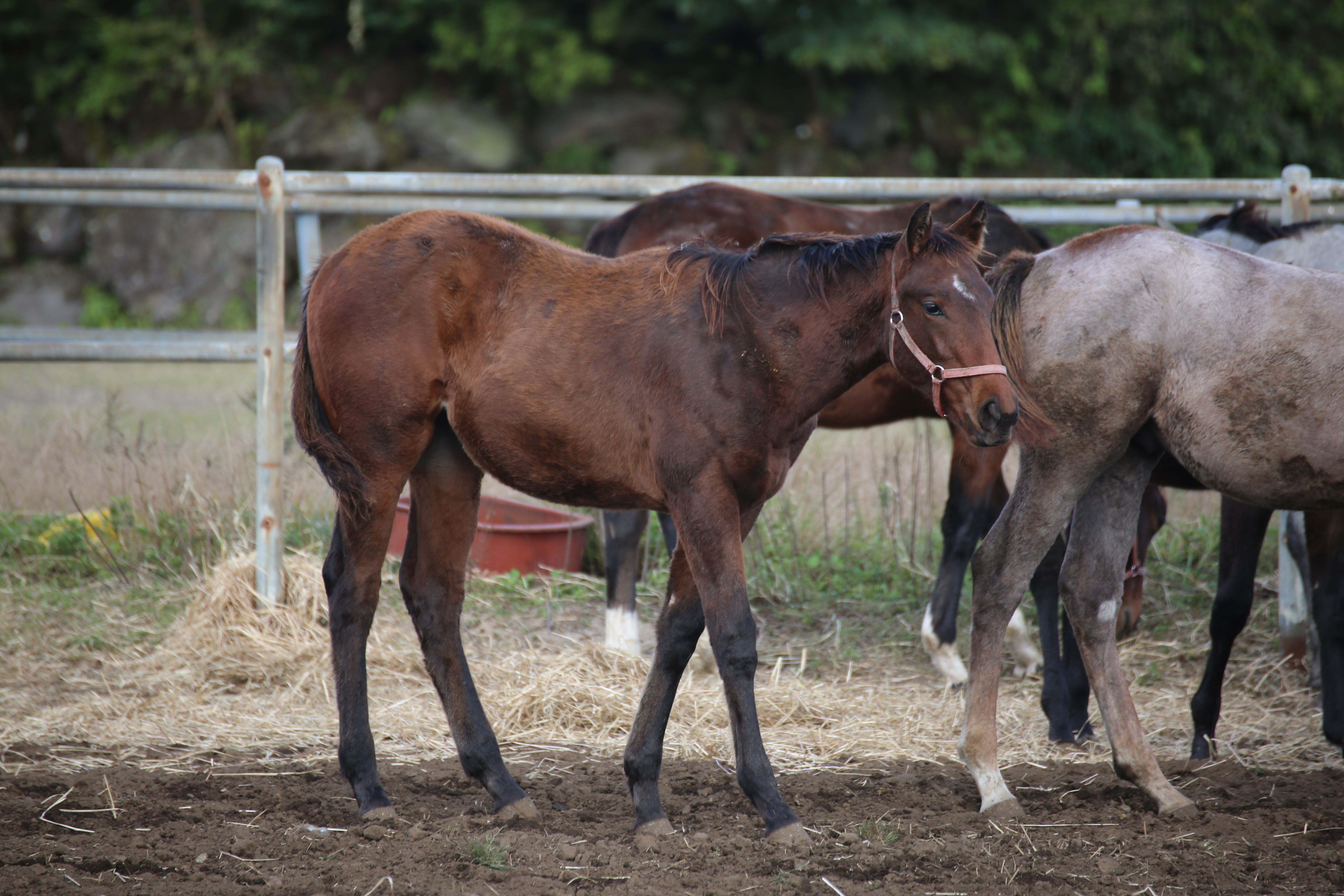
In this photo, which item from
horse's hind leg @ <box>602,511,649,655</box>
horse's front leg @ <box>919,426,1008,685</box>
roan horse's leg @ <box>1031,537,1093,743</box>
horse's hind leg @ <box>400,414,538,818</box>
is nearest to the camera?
horse's hind leg @ <box>400,414,538,818</box>

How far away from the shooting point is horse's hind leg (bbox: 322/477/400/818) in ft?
10.9

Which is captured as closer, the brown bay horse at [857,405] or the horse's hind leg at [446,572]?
the horse's hind leg at [446,572]

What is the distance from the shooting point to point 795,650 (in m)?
5.25

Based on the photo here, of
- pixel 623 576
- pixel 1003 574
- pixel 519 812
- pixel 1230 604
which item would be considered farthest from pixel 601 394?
pixel 1230 604

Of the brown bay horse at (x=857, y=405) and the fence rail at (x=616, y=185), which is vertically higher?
the fence rail at (x=616, y=185)

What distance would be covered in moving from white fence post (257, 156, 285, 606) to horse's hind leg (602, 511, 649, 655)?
1.56 meters

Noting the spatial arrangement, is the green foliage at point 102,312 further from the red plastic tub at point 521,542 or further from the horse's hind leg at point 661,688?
the horse's hind leg at point 661,688

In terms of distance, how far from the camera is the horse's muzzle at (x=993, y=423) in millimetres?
2848

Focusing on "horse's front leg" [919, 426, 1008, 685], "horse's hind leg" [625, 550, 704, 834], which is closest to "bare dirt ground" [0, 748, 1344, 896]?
"horse's hind leg" [625, 550, 704, 834]

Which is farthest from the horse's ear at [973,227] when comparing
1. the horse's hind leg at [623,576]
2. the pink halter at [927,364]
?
the horse's hind leg at [623,576]

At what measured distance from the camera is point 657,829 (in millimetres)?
3104

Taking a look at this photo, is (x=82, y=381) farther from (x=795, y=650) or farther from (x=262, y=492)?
(x=795, y=650)

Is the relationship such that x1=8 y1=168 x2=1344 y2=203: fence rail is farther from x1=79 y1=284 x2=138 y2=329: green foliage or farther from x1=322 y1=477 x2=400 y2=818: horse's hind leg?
x1=79 y1=284 x2=138 y2=329: green foliage

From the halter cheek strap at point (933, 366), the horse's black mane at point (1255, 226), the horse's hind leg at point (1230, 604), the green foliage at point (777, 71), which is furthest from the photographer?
the green foliage at point (777, 71)
